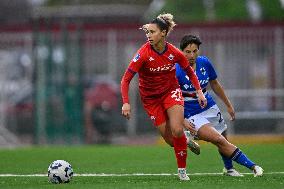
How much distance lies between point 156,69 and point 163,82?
255 mm

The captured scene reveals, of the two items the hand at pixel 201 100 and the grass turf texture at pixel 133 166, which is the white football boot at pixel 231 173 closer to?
the grass turf texture at pixel 133 166

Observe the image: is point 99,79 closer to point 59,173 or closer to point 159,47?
point 159,47

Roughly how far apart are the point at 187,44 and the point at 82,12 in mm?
33248

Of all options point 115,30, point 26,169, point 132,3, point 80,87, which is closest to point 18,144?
point 80,87

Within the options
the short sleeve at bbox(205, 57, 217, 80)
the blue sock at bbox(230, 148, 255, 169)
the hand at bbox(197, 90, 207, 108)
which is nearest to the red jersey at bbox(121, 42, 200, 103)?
the hand at bbox(197, 90, 207, 108)

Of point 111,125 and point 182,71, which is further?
point 111,125

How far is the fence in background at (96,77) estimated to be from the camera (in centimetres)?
2770

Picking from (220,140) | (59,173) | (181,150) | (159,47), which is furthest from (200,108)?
(59,173)

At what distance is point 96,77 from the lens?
29531mm

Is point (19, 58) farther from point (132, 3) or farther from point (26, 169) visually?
point (132, 3)

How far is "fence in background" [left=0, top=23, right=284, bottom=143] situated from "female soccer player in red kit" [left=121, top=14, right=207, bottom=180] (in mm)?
13520

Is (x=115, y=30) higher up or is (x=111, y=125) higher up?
(x=115, y=30)

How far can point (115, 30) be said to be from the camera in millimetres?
29438

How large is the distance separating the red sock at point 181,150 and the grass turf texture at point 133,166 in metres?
0.27
